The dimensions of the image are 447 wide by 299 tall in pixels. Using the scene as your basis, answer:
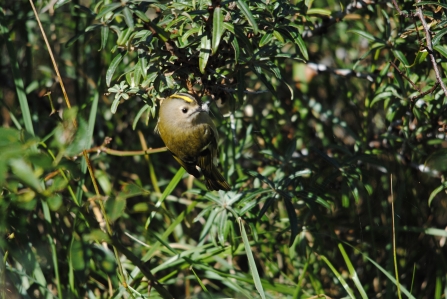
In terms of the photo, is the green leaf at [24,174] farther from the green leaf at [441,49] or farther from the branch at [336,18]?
the branch at [336,18]

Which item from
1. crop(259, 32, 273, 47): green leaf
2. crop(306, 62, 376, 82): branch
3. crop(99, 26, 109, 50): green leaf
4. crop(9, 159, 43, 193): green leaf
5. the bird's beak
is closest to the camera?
crop(9, 159, 43, 193): green leaf

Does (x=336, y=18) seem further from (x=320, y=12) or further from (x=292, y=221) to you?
(x=292, y=221)

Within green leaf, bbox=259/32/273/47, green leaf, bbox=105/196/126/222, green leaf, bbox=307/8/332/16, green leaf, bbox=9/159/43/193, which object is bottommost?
green leaf, bbox=105/196/126/222

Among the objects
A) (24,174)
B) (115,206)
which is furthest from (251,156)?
(24,174)

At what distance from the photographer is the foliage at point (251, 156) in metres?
2.00

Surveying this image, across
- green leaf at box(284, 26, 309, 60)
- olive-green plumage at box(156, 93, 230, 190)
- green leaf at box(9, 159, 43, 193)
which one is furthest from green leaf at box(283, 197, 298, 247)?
green leaf at box(9, 159, 43, 193)

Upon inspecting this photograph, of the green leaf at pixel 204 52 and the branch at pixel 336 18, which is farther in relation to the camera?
the branch at pixel 336 18

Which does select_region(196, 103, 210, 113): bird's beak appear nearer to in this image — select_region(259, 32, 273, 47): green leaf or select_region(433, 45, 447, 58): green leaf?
select_region(259, 32, 273, 47): green leaf

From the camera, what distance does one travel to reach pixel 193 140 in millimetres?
2504

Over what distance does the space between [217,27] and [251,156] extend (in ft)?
4.47

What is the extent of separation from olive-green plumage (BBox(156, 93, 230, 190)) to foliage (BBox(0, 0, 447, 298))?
0.28 feet

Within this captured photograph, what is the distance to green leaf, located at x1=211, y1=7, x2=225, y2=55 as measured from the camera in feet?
5.60

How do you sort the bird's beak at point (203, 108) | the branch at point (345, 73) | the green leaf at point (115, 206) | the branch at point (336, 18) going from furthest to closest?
the branch at point (345, 73), the branch at point (336, 18), the bird's beak at point (203, 108), the green leaf at point (115, 206)

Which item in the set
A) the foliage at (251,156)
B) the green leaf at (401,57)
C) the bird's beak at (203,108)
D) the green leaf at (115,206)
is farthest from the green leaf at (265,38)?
the green leaf at (115,206)
